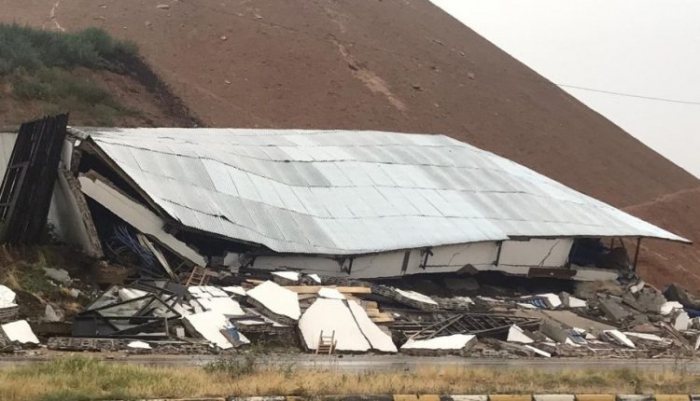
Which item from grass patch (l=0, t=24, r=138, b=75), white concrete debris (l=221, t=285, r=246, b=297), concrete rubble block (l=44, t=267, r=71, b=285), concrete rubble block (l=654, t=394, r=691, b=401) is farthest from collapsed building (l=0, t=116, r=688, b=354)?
grass patch (l=0, t=24, r=138, b=75)

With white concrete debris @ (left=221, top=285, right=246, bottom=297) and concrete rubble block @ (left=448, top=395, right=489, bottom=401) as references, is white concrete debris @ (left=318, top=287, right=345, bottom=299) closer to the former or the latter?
white concrete debris @ (left=221, top=285, right=246, bottom=297)

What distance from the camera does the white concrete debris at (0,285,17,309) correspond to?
411 inches

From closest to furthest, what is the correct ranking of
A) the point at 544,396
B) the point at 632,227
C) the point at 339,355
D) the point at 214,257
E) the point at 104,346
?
the point at 544,396 → the point at 104,346 → the point at 339,355 → the point at 214,257 → the point at 632,227

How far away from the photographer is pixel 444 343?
482 inches

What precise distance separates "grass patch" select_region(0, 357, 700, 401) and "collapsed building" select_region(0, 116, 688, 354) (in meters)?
2.21

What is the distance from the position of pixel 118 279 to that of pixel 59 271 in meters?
1.07

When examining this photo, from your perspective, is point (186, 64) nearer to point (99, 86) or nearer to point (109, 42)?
point (109, 42)

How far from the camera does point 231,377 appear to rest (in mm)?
8398

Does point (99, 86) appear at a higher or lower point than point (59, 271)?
higher

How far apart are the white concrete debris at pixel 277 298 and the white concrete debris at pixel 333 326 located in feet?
0.81

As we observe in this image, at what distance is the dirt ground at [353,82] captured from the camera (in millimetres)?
42156

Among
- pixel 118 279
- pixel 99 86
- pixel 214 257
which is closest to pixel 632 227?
pixel 214 257

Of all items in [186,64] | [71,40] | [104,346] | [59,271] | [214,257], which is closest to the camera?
[104,346]

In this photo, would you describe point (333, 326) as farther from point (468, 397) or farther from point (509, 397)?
point (509, 397)
